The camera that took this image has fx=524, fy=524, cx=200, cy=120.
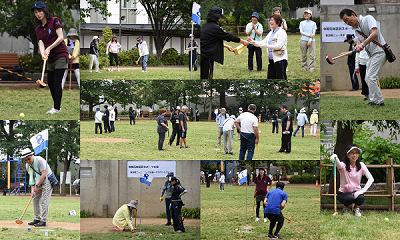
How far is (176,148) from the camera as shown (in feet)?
34.9

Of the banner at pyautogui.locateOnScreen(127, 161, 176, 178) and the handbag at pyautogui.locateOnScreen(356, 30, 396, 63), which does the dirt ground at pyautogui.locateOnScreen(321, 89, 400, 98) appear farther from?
the banner at pyautogui.locateOnScreen(127, 161, 176, 178)

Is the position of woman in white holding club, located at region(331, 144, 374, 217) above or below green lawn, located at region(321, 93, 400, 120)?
below

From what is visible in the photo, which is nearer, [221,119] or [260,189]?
[221,119]

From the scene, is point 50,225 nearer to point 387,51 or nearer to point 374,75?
point 374,75

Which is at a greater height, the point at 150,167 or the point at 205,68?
the point at 205,68

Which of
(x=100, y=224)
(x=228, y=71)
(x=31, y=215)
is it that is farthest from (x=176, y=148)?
(x=31, y=215)

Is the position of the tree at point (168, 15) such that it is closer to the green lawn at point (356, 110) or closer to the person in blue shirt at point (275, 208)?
the green lawn at point (356, 110)

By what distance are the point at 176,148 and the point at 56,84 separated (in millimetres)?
2711

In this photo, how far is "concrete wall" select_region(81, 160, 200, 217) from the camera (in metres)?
10.6

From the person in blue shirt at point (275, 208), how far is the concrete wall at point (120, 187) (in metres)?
1.55

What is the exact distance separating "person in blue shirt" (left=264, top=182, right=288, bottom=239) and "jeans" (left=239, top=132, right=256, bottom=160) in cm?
89

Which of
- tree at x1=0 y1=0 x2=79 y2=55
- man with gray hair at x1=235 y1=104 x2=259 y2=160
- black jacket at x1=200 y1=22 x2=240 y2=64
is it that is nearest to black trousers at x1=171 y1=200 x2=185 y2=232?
man with gray hair at x1=235 y1=104 x2=259 y2=160

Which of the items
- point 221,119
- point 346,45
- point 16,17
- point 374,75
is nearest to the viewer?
point 221,119

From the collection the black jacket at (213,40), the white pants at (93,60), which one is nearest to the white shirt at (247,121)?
the black jacket at (213,40)
